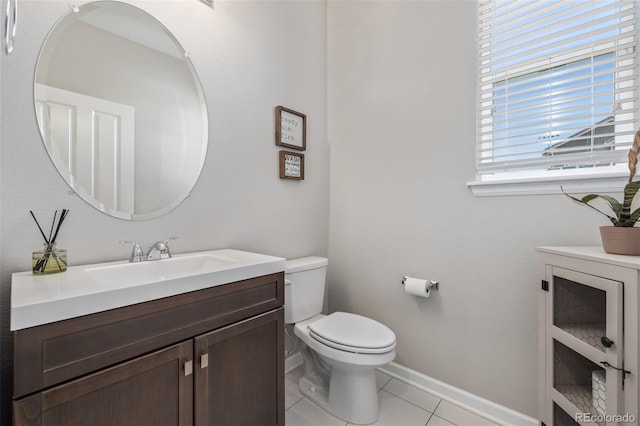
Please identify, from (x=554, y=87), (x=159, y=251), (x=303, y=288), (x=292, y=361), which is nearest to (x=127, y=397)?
(x=159, y=251)

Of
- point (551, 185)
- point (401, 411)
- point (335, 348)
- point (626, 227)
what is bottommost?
point (401, 411)

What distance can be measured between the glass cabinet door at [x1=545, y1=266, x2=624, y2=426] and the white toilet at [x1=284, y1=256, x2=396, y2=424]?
67 cm

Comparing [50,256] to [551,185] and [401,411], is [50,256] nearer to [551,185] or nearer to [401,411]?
[401,411]

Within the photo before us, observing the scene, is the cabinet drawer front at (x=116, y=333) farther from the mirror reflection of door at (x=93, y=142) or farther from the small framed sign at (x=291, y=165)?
the small framed sign at (x=291, y=165)

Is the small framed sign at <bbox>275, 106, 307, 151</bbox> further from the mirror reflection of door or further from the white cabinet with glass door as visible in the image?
the white cabinet with glass door

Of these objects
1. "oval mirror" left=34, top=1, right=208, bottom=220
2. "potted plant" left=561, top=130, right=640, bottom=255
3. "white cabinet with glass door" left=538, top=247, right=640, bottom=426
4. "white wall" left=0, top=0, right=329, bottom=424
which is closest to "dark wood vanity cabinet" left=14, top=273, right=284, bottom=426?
"white wall" left=0, top=0, right=329, bottom=424

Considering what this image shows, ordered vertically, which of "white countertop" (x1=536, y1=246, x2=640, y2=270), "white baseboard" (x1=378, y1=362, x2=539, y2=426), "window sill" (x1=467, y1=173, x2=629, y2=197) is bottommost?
"white baseboard" (x1=378, y1=362, x2=539, y2=426)

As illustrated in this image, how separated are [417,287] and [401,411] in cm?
69

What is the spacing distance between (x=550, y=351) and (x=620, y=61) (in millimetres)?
1279

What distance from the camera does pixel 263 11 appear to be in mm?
1748

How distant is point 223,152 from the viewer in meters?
1.56

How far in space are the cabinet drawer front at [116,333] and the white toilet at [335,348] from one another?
57cm

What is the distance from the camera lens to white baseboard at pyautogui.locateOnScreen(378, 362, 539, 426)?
1.44 metres

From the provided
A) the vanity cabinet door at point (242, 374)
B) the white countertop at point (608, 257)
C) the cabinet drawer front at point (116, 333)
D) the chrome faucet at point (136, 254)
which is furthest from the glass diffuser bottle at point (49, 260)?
the white countertop at point (608, 257)
